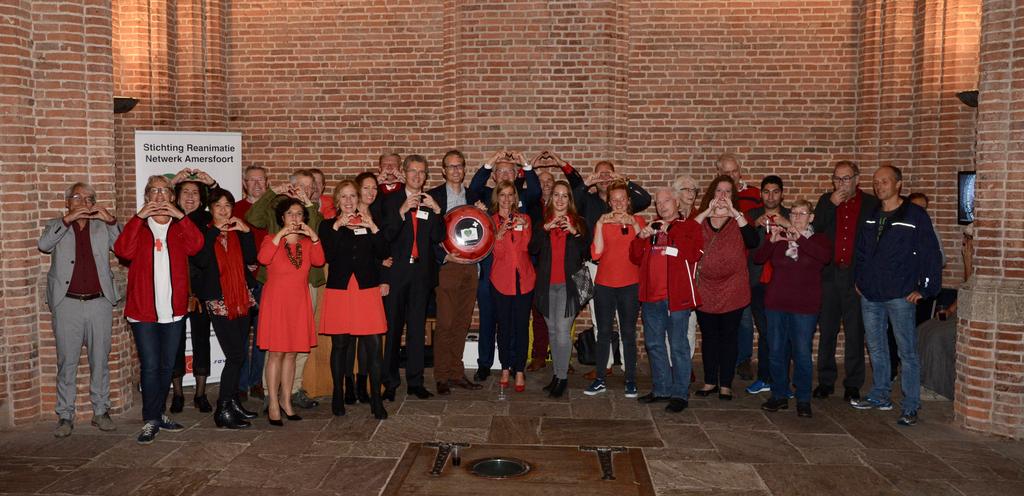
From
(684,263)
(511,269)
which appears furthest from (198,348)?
(684,263)

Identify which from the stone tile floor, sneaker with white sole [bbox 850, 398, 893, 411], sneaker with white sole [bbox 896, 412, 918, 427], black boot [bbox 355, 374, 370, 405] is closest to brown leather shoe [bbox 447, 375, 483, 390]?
the stone tile floor

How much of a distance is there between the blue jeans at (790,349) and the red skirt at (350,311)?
332cm

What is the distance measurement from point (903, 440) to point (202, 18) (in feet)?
27.9

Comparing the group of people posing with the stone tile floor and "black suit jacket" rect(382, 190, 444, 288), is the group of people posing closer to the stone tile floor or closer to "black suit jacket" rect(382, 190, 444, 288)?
"black suit jacket" rect(382, 190, 444, 288)

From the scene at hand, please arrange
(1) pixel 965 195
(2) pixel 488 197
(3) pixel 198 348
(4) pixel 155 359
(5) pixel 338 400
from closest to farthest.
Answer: (4) pixel 155 359 < (5) pixel 338 400 < (3) pixel 198 348 < (2) pixel 488 197 < (1) pixel 965 195

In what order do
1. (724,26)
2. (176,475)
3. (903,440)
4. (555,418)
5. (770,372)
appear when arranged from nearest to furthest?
(176,475) → (903,440) → (555,418) → (770,372) → (724,26)

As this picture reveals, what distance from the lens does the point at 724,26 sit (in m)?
9.80

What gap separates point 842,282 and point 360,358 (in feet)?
14.1

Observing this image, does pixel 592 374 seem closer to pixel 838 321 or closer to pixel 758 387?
pixel 758 387

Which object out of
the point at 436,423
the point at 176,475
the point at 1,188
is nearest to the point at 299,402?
the point at 436,423

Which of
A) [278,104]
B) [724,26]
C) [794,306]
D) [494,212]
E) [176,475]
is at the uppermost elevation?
[724,26]

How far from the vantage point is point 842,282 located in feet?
25.5

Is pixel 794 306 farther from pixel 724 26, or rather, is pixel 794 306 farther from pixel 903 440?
pixel 724 26

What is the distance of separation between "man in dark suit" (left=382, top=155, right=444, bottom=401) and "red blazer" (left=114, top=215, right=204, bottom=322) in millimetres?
1595
